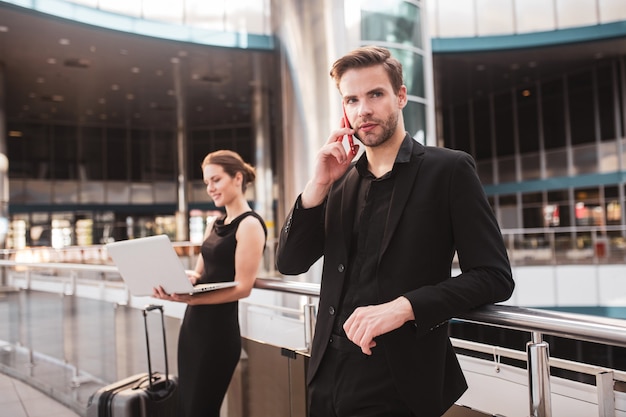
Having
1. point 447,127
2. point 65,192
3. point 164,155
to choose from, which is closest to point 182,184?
point 164,155

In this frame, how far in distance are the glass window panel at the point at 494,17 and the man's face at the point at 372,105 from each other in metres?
19.6

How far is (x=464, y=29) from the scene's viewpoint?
19.8 meters

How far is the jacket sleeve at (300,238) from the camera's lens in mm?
1786

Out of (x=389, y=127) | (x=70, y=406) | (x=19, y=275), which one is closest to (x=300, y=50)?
(x=19, y=275)

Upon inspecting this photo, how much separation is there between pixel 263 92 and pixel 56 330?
60.2 ft

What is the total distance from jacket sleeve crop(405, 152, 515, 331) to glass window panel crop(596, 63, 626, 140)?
23718 millimetres

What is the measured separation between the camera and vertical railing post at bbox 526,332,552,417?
167 cm

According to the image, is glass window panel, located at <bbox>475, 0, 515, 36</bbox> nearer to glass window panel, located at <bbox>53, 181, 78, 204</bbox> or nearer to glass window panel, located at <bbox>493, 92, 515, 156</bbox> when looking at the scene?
glass window panel, located at <bbox>493, 92, 515, 156</bbox>

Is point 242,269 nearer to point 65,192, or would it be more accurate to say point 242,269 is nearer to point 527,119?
point 527,119

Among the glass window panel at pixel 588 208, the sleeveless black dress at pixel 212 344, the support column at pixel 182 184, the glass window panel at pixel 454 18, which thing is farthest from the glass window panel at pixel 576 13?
the sleeveless black dress at pixel 212 344

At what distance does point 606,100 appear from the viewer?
22797 mm

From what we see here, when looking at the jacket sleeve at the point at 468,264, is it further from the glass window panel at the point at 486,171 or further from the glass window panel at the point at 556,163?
the glass window panel at the point at 486,171

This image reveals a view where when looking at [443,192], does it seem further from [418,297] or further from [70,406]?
[70,406]

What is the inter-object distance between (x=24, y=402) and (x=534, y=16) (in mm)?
19438
